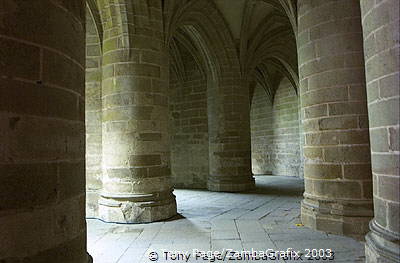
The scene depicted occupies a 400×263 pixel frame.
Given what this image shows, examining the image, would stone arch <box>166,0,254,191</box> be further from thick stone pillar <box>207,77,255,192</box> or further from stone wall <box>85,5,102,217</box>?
stone wall <box>85,5,102,217</box>

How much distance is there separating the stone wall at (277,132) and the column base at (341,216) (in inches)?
353

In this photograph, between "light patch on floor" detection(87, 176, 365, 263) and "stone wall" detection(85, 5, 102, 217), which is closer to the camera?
"light patch on floor" detection(87, 176, 365, 263)

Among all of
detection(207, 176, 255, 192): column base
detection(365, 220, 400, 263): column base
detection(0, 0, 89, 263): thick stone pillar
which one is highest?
detection(0, 0, 89, 263): thick stone pillar

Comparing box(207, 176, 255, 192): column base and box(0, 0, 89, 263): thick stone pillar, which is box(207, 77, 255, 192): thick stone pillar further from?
box(0, 0, 89, 263): thick stone pillar

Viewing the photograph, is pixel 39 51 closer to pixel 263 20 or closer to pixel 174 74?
pixel 263 20

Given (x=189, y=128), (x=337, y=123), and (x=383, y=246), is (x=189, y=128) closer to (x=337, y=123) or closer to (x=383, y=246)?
(x=337, y=123)

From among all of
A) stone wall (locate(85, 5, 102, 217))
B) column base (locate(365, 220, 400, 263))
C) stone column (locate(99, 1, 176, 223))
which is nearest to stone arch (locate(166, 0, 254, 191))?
stone column (locate(99, 1, 176, 223))

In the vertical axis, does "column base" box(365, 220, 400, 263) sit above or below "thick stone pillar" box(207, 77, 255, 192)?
below

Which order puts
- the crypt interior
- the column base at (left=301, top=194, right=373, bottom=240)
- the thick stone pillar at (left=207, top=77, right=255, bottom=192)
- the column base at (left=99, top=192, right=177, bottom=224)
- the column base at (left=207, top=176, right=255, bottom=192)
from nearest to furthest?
1. the crypt interior
2. the column base at (left=301, top=194, right=373, bottom=240)
3. the column base at (left=99, top=192, right=177, bottom=224)
4. the column base at (left=207, top=176, right=255, bottom=192)
5. the thick stone pillar at (left=207, top=77, right=255, bottom=192)

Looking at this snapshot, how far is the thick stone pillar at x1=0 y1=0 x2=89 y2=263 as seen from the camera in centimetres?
174

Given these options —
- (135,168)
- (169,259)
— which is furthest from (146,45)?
(169,259)

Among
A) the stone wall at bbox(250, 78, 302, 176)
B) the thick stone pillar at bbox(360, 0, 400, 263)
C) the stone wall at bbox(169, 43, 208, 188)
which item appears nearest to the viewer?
the thick stone pillar at bbox(360, 0, 400, 263)

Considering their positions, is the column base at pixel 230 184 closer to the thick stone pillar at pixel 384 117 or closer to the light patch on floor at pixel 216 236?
the light patch on floor at pixel 216 236

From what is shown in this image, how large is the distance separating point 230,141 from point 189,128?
2.41 m
